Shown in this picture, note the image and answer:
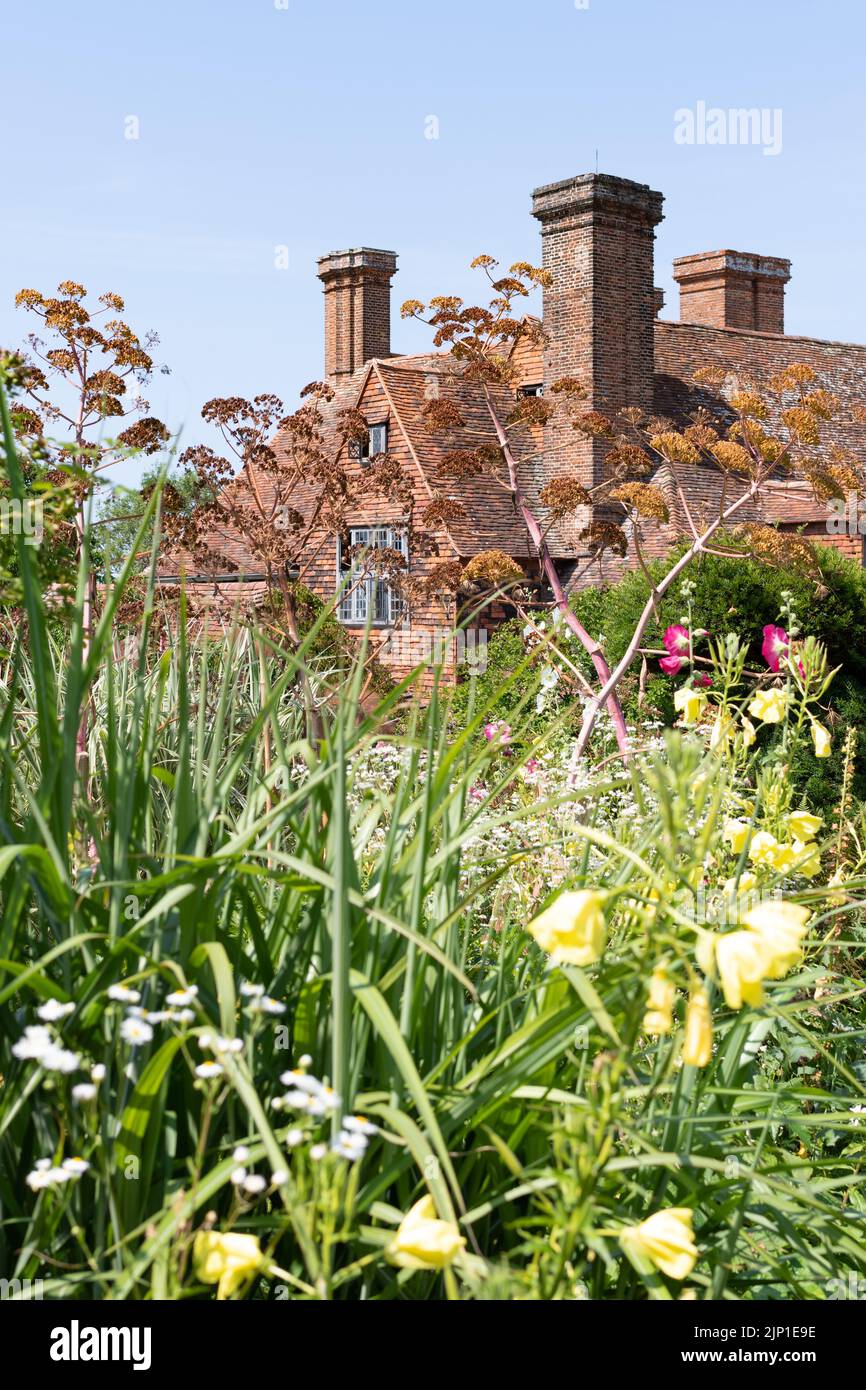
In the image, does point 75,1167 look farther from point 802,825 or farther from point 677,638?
point 677,638

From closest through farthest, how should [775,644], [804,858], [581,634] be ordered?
[804,858]
[775,644]
[581,634]

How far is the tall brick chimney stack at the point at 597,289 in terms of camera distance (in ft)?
75.3

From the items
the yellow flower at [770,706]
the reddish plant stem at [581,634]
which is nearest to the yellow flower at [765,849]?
the yellow flower at [770,706]

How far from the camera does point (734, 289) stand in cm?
3359

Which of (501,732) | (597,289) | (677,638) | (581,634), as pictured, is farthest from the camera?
(597,289)

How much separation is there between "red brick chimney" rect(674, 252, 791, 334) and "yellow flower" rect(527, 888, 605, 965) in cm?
3388

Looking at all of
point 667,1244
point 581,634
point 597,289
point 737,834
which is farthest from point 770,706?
point 597,289

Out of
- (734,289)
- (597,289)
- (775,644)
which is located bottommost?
(775,644)

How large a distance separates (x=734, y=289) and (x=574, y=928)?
34.6 m

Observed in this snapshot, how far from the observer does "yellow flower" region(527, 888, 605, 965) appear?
4.89 ft

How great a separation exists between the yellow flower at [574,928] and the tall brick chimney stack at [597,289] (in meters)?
22.0

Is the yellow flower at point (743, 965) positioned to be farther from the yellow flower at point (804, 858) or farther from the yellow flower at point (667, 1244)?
the yellow flower at point (804, 858)

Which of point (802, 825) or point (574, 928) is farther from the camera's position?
point (802, 825)
